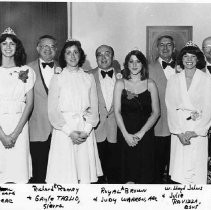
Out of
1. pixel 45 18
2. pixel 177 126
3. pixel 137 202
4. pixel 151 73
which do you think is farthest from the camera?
pixel 45 18

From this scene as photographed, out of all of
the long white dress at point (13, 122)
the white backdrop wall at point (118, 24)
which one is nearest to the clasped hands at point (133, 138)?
the long white dress at point (13, 122)

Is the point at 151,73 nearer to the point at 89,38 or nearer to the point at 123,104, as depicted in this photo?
the point at 123,104

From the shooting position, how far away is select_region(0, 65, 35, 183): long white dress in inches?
114

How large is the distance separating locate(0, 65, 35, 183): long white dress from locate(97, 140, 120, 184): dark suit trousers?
0.69 meters

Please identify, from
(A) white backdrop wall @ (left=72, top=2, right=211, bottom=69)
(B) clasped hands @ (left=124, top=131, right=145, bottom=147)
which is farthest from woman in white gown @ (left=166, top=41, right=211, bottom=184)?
(A) white backdrop wall @ (left=72, top=2, right=211, bottom=69)

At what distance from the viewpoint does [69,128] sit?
2877mm

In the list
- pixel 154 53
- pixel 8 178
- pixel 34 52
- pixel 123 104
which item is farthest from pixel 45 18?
pixel 8 178

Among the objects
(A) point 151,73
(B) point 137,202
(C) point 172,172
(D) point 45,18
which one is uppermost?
(D) point 45,18

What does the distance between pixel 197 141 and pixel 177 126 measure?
0.20 m

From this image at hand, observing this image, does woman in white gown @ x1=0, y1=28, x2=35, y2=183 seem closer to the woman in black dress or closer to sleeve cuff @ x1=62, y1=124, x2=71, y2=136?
sleeve cuff @ x1=62, y1=124, x2=71, y2=136

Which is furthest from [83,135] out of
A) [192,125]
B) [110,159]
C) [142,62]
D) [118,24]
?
[118,24]

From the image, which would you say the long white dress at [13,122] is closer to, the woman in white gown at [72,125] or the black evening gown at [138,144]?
the woman in white gown at [72,125]

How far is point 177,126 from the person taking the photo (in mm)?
3000

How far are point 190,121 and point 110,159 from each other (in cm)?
82
